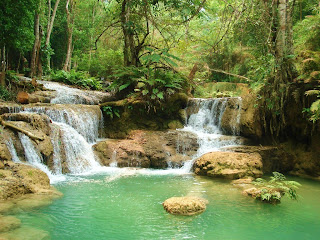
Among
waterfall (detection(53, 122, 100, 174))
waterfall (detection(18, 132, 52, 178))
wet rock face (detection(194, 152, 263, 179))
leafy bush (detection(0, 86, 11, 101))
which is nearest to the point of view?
waterfall (detection(18, 132, 52, 178))

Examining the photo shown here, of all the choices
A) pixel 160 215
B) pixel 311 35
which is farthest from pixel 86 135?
pixel 311 35

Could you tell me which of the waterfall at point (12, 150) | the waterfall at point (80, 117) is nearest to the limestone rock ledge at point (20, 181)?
the waterfall at point (12, 150)

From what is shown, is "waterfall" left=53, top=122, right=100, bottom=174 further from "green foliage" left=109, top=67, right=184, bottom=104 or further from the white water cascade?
"green foliage" left=109, top=67, right=184, bottom=104

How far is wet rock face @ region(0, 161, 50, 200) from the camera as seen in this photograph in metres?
5.13

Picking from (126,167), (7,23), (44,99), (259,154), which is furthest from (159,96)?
(7,23)

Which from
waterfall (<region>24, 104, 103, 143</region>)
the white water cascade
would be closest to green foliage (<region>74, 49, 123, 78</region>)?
the white water cascade

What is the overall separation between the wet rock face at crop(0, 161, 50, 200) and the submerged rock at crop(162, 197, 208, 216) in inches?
110

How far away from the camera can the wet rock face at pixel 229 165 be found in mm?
7568

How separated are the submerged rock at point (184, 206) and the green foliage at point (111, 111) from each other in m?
6.13

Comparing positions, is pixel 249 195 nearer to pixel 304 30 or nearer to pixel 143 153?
pixel 143 153

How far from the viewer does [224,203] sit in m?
5.54

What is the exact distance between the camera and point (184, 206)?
4.95 metres

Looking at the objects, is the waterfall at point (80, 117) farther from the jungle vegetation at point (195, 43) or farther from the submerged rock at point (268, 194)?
the submerged rock at point (268, 194)

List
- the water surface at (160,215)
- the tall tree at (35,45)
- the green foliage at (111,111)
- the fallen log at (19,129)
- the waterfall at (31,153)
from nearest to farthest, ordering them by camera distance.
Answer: the water surface at (160,215), the fallen log at (19,129), the waterfall at (31,153), the green foliage at (111,111), the tall tree at (35,45)
